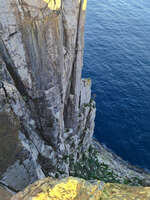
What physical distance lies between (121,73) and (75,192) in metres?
61.5

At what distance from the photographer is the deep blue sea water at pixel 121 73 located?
53438 millimetres

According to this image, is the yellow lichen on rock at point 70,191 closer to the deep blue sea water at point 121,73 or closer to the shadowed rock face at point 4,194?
the shadowed rock face at point 4,194

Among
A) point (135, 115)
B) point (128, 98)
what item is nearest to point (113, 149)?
point (135, 115)

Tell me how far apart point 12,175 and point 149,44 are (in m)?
78.8

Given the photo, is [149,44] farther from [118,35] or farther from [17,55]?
[17,55]

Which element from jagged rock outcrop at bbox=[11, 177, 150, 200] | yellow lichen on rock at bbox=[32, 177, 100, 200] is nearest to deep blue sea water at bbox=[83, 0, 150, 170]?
jagged rock outcrop at bbox=[11, 177, 150, 200]

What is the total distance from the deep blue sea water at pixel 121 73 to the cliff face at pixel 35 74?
2968 cm

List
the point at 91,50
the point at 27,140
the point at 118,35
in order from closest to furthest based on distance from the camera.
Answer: the point at 27,140 → the point at 91,50 → the point at 118,35

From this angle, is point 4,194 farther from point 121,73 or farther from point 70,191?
point 121,73

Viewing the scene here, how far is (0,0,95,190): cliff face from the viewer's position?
18078mm

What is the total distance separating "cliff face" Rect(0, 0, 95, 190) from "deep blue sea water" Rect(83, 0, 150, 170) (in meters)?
29.7

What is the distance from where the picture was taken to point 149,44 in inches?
3123

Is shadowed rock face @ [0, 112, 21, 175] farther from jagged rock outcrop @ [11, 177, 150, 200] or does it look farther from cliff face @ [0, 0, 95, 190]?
jagged rock outcrop @ [11, 177, 150, 200]

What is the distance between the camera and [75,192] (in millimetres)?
11414
